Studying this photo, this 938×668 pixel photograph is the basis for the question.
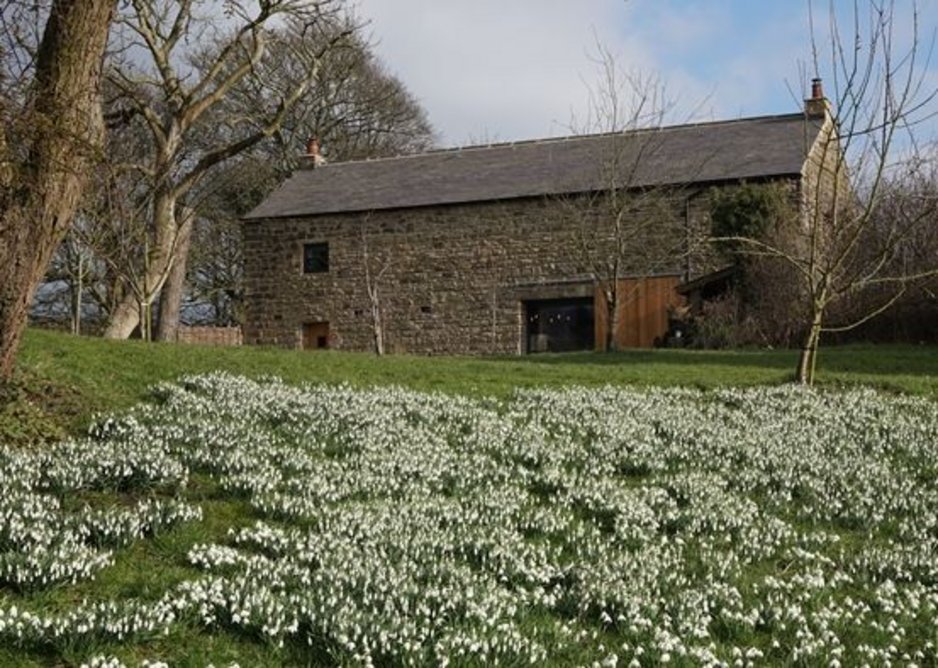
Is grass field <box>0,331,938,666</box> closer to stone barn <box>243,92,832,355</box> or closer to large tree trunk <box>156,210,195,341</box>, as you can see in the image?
large tree trunk <box>156,210,195,341</box>

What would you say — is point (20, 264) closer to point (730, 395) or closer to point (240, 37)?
point (730, 395)

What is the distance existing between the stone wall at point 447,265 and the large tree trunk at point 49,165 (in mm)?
23016

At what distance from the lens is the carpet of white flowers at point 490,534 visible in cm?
526

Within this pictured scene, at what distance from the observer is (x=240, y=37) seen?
76.1 feet

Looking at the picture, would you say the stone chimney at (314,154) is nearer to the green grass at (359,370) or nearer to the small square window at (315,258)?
the small square window at (315,258)

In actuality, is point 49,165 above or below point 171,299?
above

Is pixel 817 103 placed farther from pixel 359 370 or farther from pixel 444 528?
pixel 444 528

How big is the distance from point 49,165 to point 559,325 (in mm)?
25599

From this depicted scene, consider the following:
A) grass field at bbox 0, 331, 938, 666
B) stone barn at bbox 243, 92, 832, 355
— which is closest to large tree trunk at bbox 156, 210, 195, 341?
stone barn at bbox 243, 92, 832, 355

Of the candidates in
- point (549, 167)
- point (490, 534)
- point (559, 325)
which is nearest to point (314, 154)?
point (549, 167)

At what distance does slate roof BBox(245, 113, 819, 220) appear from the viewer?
106ft

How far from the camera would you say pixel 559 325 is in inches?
1339

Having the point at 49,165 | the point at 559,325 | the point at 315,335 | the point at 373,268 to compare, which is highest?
the point at 373,268

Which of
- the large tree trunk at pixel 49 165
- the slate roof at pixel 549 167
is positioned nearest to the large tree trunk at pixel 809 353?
the large tree trunk at pixel 49 165
